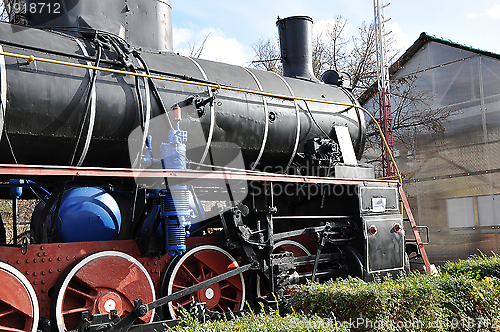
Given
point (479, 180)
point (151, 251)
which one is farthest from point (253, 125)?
point (479, 180)

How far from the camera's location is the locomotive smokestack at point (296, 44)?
276 inches

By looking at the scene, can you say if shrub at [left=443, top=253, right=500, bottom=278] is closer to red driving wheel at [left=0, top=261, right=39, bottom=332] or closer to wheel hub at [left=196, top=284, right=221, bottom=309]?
wheel hub at [left=196, top=284, right=221, bottom=309]

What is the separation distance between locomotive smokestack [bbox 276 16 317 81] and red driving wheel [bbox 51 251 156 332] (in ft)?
13.4

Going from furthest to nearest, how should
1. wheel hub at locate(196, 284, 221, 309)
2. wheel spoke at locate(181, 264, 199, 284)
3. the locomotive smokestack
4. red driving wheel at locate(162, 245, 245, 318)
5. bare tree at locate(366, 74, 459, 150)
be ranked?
bare tree at locate(366, 74, 459, 150), the locomotive smokestack, wheel hub at locate(196, 284, 221, 309), wheel spoke at locate(181, 264, 199, 284), red driving wheel at locate(162, 245, 245, 318)

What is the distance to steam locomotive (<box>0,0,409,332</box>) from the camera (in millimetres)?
3793

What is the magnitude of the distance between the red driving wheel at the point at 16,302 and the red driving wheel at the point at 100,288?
6.5 inches

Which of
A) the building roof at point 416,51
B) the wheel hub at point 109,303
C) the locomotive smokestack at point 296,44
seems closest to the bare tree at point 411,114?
the building roof at point 416,51

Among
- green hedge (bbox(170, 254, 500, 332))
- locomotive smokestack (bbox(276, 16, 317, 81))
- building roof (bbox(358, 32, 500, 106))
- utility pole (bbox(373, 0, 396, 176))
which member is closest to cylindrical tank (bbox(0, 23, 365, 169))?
locomotive smokestack (bbox(276, 16, 317, 81))

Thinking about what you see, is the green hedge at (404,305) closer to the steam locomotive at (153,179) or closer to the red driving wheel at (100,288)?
the red driving wheel at (100,288)

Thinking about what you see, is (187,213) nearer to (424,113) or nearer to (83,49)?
(83,49)

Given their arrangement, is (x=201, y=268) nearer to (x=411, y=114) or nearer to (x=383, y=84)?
(x=383, y=84)

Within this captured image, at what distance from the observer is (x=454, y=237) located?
1222 cm

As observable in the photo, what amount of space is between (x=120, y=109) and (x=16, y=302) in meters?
1.86

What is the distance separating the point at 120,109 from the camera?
4297mm
